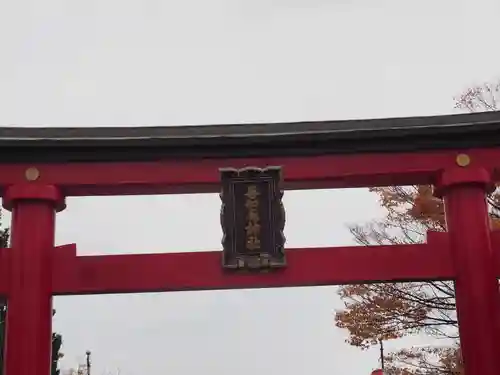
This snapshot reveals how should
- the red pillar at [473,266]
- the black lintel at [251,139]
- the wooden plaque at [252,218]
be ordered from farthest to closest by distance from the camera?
1. the black lintel at [251,139]
2. the wooden plaque at [252,218]
3. the red pillar at [473,266]

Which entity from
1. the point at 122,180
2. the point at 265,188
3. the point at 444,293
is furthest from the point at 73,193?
the point at 444,293

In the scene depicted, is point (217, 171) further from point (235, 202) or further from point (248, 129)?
point (248, 129)

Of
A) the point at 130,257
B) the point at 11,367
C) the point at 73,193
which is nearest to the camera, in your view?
the point at 11,367

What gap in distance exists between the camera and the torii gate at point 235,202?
290 inches

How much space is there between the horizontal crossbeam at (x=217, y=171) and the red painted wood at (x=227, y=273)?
2.89ft

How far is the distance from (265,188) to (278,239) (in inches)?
24.7

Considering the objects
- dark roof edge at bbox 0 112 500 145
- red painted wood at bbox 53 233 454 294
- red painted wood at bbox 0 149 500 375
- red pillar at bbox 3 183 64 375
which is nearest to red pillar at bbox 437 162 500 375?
red painted wood at bbox 0 149 500 375

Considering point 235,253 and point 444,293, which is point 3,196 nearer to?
point 235,253

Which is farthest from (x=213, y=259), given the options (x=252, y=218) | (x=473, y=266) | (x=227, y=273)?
(x=473, y=266)

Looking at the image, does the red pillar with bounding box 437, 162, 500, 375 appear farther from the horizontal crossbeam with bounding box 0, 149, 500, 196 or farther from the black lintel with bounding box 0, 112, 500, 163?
the black lintel with bounding box 0, 112, 500, 163

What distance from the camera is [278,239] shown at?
760cm

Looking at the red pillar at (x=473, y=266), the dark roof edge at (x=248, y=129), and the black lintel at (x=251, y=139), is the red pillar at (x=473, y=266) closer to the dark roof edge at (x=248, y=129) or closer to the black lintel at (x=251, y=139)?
the black lintel at (x=251, y=139)

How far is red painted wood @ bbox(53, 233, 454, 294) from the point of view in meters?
7.44

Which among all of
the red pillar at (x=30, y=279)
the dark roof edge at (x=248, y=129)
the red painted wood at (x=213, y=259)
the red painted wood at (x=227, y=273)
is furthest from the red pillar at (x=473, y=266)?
the red pillar at (x=30, y=279)
